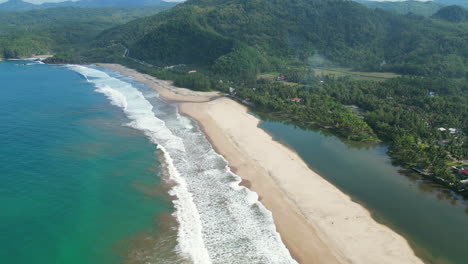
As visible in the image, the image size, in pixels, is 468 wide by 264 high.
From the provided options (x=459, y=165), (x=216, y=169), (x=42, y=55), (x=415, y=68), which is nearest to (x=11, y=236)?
(x=216, y=169)

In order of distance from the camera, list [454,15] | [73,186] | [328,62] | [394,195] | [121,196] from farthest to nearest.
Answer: [454,15]
[328,62]
[394,195]
[73,186]
[121,196]

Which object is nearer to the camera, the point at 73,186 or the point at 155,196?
the point at 155,196

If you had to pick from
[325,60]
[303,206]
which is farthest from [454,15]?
[303,206]

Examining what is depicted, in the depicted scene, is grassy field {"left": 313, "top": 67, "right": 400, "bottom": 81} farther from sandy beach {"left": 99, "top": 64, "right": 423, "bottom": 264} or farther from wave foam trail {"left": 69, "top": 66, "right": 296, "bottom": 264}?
wave foam trail {"left": 69, "top": 66, "right": 296, "bottom": 264}

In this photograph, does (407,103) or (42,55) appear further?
(42,55)

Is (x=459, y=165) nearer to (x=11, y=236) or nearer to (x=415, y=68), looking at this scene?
(x=11, y=236)

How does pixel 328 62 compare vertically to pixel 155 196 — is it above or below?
above

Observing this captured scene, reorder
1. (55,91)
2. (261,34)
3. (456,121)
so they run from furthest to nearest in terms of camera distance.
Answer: (261,34)
(55,91)
(456,121)

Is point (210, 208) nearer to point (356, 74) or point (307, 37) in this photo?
point (356, 74)
